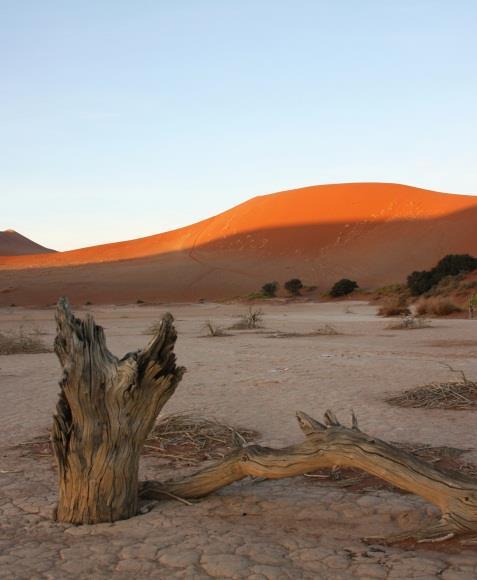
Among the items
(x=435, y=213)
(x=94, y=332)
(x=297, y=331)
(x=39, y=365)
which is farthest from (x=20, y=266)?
(x=94, y=332)

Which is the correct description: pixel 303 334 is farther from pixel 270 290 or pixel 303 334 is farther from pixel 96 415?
pixel 270 290

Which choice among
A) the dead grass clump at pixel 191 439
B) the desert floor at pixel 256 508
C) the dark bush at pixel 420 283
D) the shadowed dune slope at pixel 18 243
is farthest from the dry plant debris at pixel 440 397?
the shadowed dune slope at pixel 18 243

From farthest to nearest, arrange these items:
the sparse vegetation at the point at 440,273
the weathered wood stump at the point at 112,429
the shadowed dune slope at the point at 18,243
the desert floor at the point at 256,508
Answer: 1. the shadowed dune slope at the point at 18,243
2. the sparse vegetation at the point at 440,273
3. the weathered wood stump at the point at 112,429
4. the desert floor at the point at 256,508

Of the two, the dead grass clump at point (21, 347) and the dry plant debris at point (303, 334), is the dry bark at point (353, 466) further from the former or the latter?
the dry plant debris at point (303, 334)

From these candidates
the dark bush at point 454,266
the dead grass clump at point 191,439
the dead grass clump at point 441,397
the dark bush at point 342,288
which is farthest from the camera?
the dark bush at point 342,288

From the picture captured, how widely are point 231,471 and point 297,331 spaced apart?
15.3 metres

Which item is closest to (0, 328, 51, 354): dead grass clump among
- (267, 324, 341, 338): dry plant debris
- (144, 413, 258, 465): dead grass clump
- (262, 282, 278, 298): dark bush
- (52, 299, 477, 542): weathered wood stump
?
(267, 324, 341, 338): dry plant debris

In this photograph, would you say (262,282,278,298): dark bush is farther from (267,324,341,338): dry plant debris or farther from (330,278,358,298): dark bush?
(267,324,341,338): dry plant debris

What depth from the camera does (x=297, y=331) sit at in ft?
64.0

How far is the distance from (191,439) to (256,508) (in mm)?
1791

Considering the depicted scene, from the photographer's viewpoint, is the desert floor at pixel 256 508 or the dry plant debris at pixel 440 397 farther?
the dry plant debris at pixel 440 397

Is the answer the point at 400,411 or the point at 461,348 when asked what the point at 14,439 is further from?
the point at 461,348

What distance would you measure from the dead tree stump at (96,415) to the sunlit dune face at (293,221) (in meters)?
58.6

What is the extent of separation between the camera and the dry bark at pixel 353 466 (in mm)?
3566
